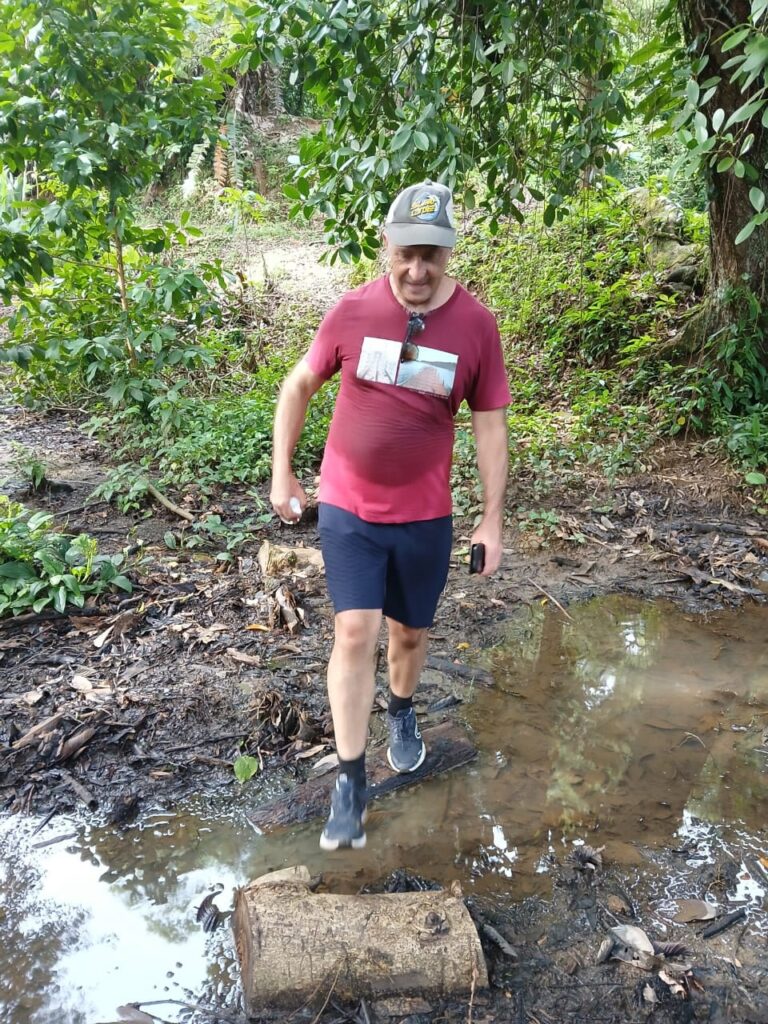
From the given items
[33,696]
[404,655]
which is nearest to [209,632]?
[33,696]

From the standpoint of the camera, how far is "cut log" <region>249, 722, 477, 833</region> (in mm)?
2896

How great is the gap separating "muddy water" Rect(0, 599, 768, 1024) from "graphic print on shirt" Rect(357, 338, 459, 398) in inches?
67.0

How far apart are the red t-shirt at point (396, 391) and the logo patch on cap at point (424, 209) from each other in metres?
0.24

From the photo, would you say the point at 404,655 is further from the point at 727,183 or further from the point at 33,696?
the point at 727,183

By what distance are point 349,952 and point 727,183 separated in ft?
20.6

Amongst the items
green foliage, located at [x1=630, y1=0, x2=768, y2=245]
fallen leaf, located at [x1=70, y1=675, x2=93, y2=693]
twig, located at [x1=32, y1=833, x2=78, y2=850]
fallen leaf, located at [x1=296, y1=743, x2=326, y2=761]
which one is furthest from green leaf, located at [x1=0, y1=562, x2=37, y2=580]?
green foliage, located at [x1=630, y1=0, x2=768, y2=245]

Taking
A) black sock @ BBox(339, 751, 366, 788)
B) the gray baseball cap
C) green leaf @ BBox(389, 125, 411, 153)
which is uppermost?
green leaf @ BBox(389, 125, 411, 153)

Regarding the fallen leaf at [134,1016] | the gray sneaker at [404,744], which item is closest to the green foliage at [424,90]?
the gray sneaker at [404,744]

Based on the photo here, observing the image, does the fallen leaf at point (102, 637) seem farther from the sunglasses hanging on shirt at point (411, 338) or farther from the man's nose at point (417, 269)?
the man's nose at point (417, 269)

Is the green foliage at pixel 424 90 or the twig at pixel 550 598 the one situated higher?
the green foliage at pixel 424 90

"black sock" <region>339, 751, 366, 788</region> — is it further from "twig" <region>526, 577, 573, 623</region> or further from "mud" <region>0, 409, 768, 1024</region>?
"twig" <region>526, 577, 573, 623</region>

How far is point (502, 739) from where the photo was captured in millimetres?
3420

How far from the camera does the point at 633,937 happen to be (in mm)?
2385

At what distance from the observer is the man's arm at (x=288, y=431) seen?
2.61m
